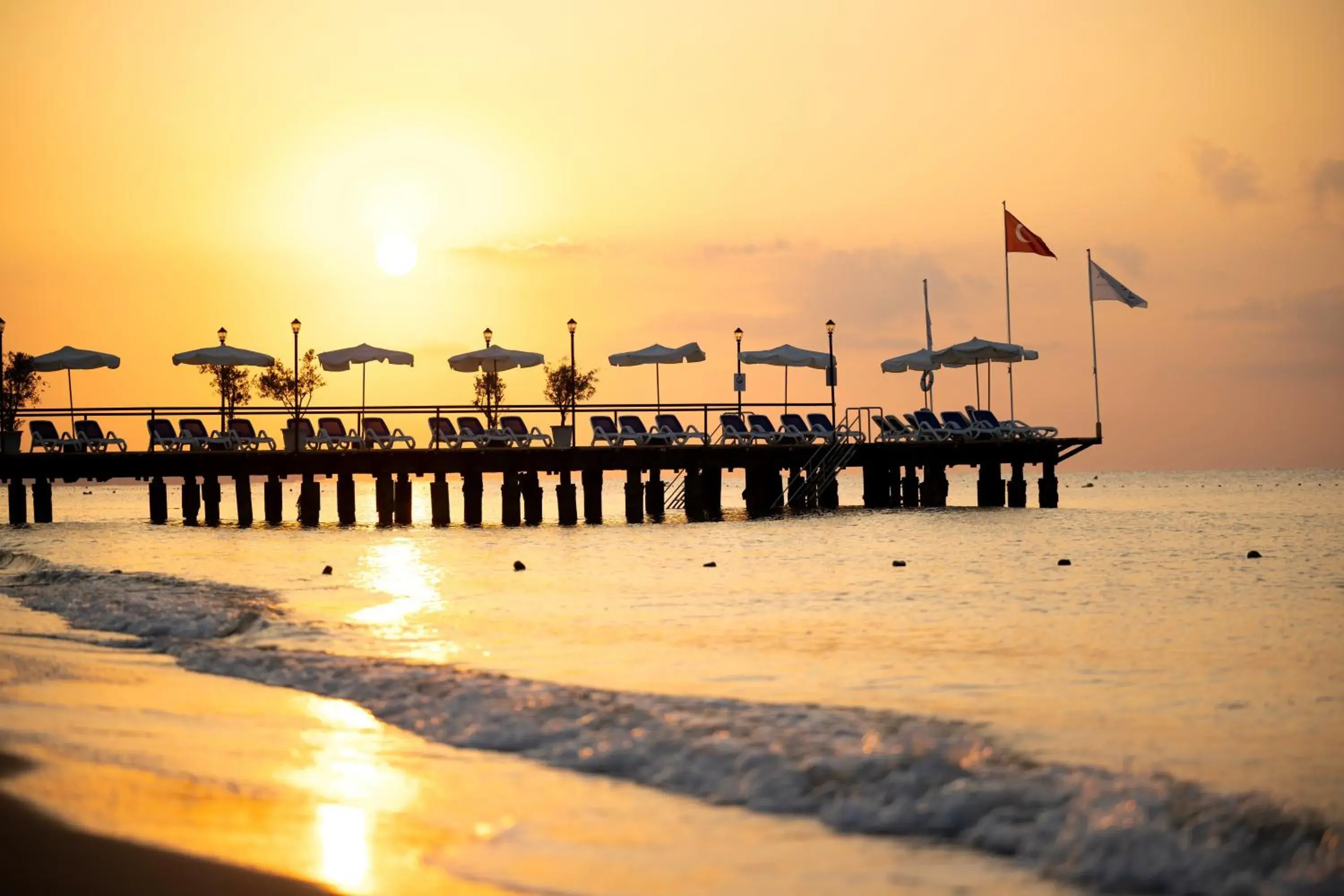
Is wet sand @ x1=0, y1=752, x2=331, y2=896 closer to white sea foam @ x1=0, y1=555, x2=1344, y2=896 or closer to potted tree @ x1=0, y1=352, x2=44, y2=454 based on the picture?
white sea foam @ x1=0, y1=555, x2=1344, y2=896

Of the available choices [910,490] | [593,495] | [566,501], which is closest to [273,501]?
[566,501]

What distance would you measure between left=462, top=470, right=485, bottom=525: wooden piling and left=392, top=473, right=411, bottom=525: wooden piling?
5.37 ft

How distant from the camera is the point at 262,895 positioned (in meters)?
5.24

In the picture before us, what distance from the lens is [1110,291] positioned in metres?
41.8

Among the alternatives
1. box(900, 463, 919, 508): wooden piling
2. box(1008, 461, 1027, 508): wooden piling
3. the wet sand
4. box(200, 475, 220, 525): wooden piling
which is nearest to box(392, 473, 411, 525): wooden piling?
box(200, 475, 220, 525): wooden piling

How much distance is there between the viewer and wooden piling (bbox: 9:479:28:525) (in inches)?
1606

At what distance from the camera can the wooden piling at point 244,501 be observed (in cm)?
3928

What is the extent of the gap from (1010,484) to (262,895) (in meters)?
42.0

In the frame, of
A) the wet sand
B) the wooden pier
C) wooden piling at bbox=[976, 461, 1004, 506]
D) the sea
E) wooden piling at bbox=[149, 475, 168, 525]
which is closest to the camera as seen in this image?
the wet sand

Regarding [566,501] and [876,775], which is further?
[566,501]

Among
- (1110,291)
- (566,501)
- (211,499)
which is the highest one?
(1110,291)

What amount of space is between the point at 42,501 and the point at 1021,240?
102ft

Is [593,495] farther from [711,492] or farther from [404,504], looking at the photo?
[404,504]

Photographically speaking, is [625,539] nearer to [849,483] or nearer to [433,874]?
[433,874]
